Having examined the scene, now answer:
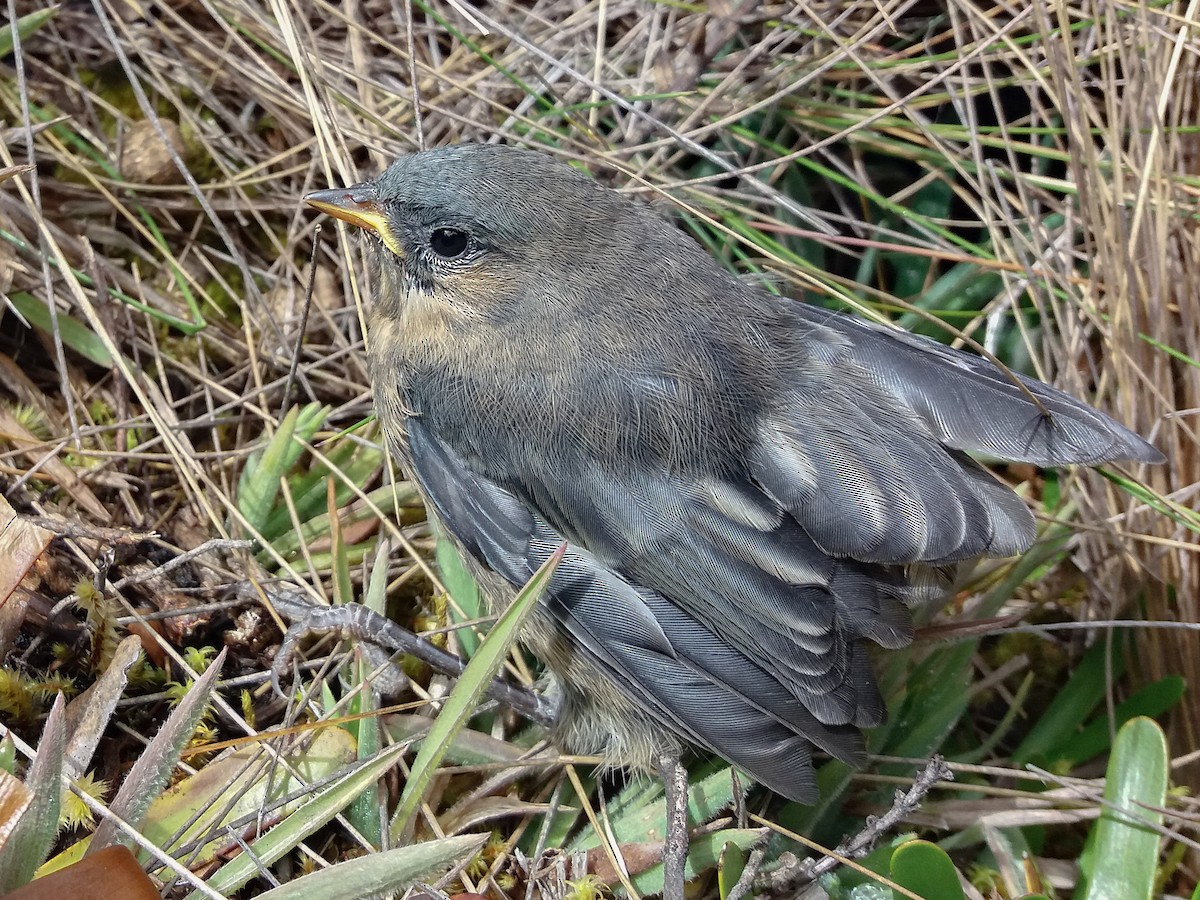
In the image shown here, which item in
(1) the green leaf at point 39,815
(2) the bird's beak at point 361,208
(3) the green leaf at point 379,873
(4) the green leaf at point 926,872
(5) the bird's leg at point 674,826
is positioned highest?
(2) the bird's beak at point 361,208

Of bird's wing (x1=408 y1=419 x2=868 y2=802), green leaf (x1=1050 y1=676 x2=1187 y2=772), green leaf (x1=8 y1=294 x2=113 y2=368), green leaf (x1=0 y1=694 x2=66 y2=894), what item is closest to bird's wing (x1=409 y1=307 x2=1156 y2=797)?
bird's wing (x1=408 y1=419 x2=868 y2=802)

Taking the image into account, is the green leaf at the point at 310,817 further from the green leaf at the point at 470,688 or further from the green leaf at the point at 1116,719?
the green leaf at the point at 1116,719

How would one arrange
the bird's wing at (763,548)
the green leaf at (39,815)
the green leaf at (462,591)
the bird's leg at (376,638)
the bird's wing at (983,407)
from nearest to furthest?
1. the green leaf at (39,815)
2. the bird's wing at (763,548)
3. the bird's wing at (983,407)
4. the bird's leg at (376,638)
5. the green leaf at (462,591)

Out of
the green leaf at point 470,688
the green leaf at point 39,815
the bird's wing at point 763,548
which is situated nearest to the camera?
the green leaf at point 39,815

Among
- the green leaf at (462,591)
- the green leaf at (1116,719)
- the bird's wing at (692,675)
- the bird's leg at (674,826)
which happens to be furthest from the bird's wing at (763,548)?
the green leaf at (1116,719)

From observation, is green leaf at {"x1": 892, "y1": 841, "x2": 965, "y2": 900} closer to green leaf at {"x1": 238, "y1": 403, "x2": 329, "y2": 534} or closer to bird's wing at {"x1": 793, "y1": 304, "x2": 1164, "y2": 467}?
→ bird's wing at {"x1": 793, "y1": 304, "x2": 1164, "y2": 467}

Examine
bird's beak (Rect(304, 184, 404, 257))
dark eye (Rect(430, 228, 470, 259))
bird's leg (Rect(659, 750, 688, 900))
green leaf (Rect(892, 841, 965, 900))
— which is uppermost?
bird's beak (Rect(304, 184, 404, 257))

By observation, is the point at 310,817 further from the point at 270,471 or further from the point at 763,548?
the point at 763,548

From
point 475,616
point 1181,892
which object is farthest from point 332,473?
point 1181,892

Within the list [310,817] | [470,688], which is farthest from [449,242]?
[310,817]
